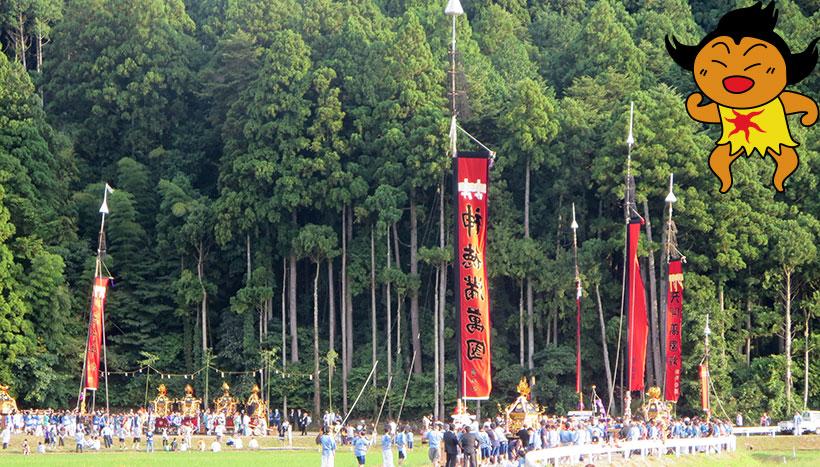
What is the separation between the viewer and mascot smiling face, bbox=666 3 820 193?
282 inches

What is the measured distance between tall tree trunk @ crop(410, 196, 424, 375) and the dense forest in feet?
0.54

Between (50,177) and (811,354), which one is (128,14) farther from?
(811,354)

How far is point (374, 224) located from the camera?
2299 inches

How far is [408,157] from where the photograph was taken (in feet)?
188

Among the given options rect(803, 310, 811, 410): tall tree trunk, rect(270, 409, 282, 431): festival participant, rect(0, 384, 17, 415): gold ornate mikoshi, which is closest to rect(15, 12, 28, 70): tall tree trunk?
rect(270, 409, 282, 431): festival participant

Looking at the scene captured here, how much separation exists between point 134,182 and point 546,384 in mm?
20567

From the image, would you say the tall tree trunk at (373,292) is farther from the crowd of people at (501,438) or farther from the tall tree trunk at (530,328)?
the crowd of people at (501,438)

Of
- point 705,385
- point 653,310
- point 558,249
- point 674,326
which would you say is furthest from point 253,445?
point 558,249

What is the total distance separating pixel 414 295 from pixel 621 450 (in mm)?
28635

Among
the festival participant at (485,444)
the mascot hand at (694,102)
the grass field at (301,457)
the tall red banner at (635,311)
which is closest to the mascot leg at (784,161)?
the mascot hand at (694,102)

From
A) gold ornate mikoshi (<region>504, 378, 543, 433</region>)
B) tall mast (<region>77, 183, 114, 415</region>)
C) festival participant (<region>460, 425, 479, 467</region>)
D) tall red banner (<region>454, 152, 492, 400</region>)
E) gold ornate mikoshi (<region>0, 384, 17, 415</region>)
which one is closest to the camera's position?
tall red banner (<region>454, 152, 492, 400</region>)

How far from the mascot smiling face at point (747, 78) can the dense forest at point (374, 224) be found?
46.4 m

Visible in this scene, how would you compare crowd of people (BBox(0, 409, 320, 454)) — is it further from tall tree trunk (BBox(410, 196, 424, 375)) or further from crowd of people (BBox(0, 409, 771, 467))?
tall tree trunk (BBox(410, 196, 424, 375))

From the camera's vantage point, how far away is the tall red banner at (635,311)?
35125mm
